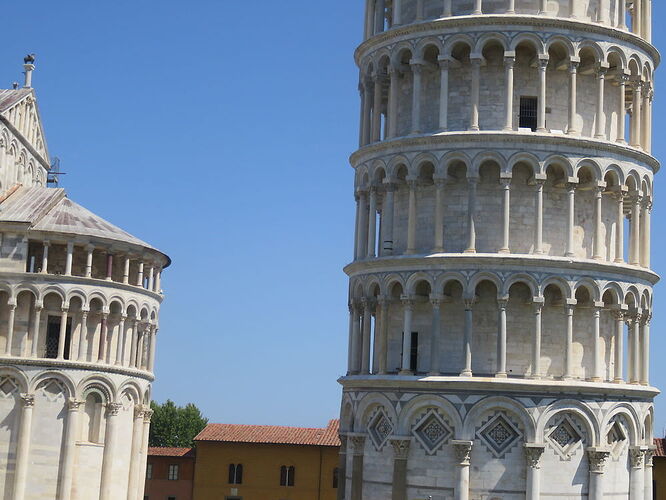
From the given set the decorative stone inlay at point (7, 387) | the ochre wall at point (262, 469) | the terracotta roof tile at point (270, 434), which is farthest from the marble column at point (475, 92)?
the ochre wall at point (262, 469)

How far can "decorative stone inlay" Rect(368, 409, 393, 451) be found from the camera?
124 feet

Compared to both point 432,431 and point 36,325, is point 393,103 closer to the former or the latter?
point 432,431

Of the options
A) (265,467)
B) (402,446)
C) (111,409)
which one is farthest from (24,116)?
(402,446)

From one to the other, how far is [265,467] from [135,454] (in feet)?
58.7

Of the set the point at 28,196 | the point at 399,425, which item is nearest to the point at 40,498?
the point at 28,196

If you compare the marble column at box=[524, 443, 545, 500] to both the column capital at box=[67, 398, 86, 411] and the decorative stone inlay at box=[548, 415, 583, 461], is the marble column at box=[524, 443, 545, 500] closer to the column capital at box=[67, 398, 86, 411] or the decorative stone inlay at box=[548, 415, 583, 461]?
the decorative stone inlay at box=[548, 415, 583, 461]

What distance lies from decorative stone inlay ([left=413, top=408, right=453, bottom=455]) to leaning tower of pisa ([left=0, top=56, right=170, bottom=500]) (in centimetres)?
2023

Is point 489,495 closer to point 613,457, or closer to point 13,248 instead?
point 613,457

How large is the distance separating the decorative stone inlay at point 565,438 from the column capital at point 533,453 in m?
0.68

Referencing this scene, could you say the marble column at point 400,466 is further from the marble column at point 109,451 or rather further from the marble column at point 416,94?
the marble column at point 109,451

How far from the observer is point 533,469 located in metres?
35.5

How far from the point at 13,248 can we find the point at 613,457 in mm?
28815

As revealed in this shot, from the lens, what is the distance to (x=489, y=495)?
35.7m

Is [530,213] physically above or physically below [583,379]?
above
